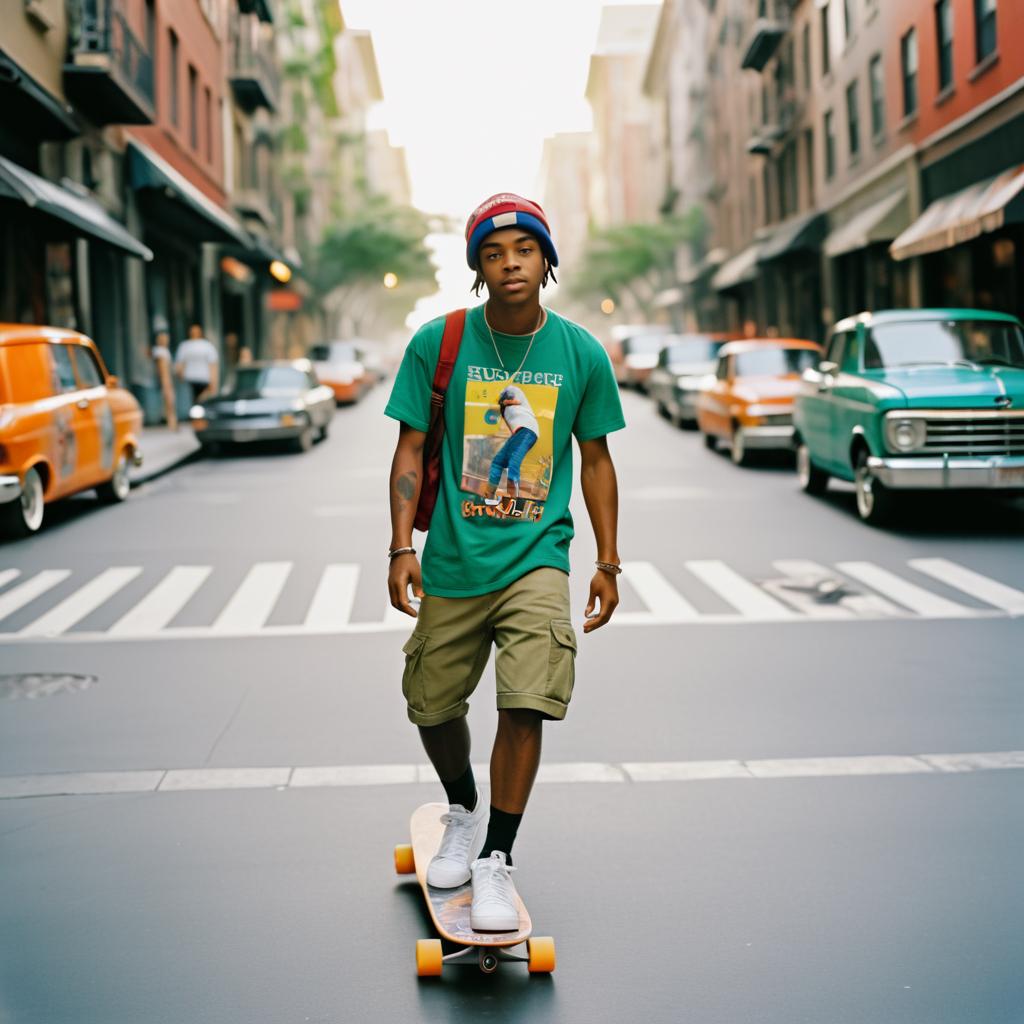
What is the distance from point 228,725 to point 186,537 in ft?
24.8

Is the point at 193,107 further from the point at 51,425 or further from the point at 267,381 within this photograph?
the point at 51,425

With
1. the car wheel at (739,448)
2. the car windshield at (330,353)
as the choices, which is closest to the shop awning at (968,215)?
the car wheel at (739,448)

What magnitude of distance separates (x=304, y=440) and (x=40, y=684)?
16483mm

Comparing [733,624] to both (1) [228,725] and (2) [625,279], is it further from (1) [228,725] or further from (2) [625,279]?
(2) [625,279]

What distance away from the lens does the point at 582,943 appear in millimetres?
4152

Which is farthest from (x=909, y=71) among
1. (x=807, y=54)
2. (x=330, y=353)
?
(x=330, y=353)

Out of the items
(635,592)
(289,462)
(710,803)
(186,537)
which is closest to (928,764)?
(710,803)

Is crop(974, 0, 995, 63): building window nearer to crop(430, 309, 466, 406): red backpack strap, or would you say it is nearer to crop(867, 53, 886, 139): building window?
crop(867, 53, 886, 139): building window

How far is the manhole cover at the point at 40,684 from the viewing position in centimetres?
764

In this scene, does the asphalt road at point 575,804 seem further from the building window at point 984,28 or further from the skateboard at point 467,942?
the building window at point 984,28

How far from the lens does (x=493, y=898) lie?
13.1ft

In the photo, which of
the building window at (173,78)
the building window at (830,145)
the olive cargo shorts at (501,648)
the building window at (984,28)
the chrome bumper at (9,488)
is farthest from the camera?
the building window at (830,145)

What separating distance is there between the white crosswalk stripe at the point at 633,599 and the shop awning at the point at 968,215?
1077 centimetres

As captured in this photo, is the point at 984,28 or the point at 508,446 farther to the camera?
the point at 984,28
